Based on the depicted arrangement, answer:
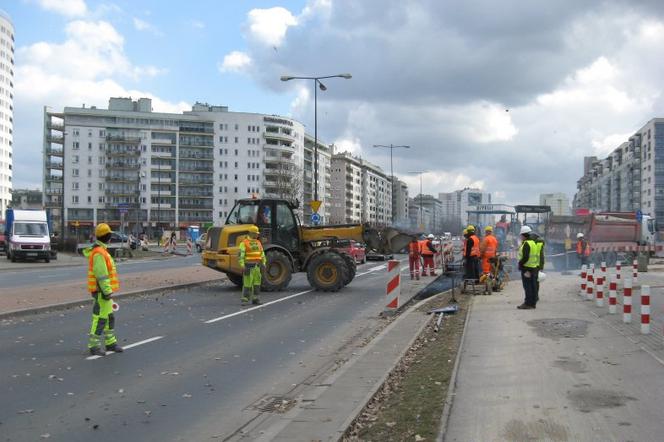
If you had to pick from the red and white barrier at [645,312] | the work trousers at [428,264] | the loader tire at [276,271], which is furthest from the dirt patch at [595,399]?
the work trousers at [428,264]

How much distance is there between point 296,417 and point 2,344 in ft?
19.5

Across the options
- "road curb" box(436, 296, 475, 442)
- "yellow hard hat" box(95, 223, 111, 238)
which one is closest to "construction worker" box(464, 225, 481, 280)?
"road curb" box(436, 296, 475, 442)

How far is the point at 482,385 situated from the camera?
6.54 m

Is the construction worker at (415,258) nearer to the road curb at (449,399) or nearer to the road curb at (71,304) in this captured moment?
the road curb at (71,304)

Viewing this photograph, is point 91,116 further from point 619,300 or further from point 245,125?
point 619,300

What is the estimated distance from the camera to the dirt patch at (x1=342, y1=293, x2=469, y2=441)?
16.9 feet

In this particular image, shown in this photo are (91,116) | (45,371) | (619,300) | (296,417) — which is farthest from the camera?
(91,116)

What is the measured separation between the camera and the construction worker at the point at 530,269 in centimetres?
1282

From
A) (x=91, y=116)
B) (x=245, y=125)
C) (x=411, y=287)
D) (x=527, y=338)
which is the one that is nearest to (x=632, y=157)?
(x=245, y=125)

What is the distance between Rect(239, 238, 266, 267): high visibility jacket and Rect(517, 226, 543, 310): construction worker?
5927mm

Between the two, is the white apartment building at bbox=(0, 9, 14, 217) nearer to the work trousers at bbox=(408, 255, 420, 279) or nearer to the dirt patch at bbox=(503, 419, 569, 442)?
the work trousers at bbox=(408, 255, 420, 279)

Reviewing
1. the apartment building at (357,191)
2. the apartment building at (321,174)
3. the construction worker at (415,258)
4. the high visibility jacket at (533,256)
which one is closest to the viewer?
the high visibility jacket at (533,256)

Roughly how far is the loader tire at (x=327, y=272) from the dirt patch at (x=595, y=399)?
12.1 m

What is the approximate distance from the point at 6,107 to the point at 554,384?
144 meters
